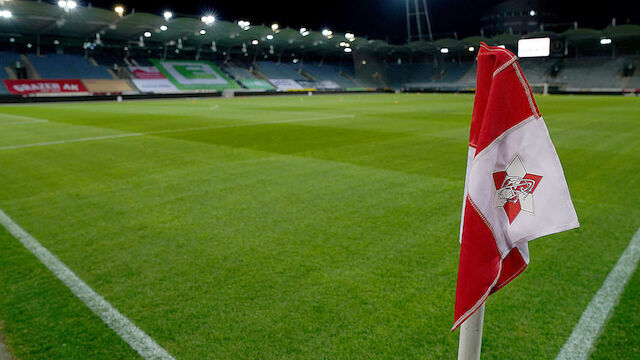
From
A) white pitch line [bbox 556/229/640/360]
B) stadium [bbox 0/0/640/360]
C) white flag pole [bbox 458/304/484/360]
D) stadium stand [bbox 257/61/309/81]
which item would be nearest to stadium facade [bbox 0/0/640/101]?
stadium stand [bbox 257/61/309/81]

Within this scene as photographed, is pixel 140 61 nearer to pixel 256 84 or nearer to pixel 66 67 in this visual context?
pixel 66 67

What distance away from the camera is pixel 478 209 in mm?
1380

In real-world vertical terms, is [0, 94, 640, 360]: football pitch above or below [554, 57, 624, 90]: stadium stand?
below

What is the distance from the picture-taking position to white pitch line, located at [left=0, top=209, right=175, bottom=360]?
2639mm

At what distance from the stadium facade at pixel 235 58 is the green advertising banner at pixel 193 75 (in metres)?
0.15

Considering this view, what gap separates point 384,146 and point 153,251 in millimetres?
7382

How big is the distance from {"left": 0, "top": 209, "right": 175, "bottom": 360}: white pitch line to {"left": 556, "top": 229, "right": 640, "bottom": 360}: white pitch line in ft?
7.89

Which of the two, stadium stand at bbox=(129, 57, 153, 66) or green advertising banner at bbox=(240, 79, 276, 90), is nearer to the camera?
stadium stand at bbox=(129, 57, 153, 66)

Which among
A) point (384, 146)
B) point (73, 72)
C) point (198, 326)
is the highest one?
point (73, 72)

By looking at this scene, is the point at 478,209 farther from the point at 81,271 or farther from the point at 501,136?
the point at 81,271

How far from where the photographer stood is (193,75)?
191 ft

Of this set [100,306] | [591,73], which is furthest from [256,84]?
[100,306]

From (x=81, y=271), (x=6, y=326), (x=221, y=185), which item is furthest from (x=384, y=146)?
(x=6, y=326)

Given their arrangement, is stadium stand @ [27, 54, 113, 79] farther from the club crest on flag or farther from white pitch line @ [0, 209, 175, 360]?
the club crest on flag
